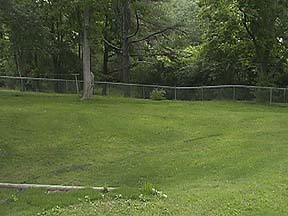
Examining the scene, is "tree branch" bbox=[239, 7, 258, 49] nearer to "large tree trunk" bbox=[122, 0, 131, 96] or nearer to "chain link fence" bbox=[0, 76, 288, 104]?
"chain link fence" bbox=[0, 76, 288, 104]

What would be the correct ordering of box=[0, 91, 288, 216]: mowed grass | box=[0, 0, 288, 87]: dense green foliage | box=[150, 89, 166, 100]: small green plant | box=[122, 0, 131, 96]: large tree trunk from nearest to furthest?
box=[0, 91, 288, 216]: mowed grass < box=[0, 0, 288, 87]: dense green foliage < box=[150, 89, 166, 100]: small green plant < box=[122, 0, 131, 96]: large tree trunk

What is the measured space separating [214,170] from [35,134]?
22.8 feet

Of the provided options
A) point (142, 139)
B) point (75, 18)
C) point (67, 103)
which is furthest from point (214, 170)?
point (75, 18)

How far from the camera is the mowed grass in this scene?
366 inches

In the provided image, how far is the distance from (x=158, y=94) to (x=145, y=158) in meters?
18.3

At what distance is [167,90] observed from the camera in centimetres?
3409

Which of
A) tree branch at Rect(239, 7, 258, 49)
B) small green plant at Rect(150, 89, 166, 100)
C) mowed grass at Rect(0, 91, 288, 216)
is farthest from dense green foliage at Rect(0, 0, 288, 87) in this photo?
mowed grass at Rect(0, 91, 288, 216)

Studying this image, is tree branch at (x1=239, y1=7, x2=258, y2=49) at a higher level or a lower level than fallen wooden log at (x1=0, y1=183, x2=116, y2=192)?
higher

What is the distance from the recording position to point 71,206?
30.1 ft

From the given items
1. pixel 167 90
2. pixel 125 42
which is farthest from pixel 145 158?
pixel 125 42

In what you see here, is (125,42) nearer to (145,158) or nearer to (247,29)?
(247,29)

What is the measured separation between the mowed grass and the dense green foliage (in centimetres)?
706

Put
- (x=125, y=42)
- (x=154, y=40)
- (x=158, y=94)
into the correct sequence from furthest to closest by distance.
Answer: (x=154, y=40)
(x=125, y=42)
(x=158, y=94)

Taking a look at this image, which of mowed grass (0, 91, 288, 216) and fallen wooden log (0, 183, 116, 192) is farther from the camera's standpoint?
fallen wooden log (0, 183, 116, 192)
